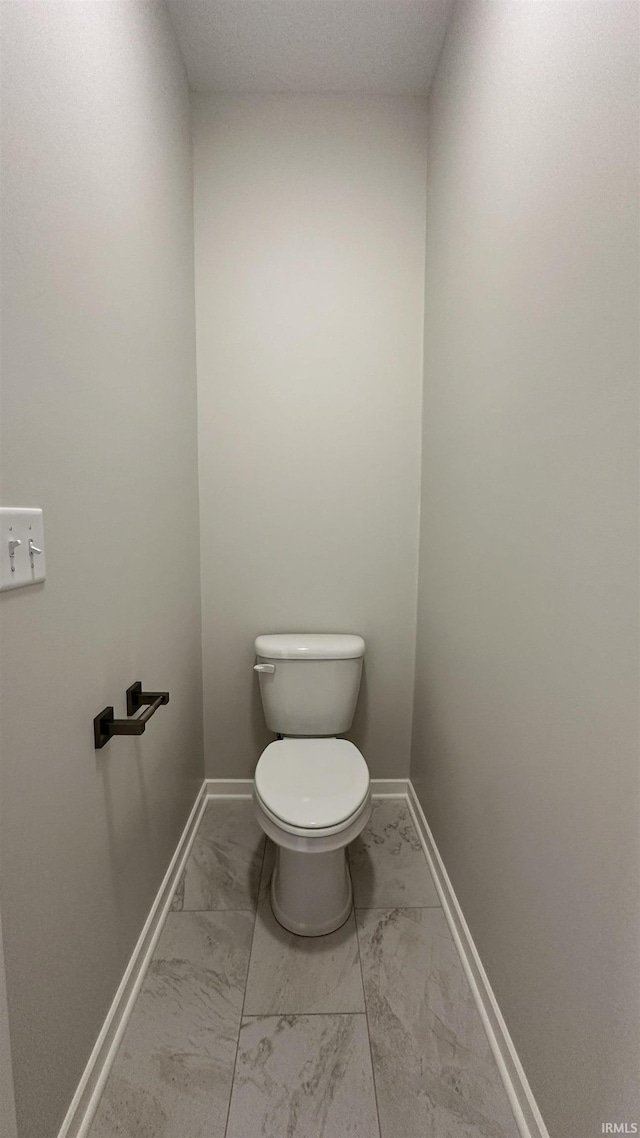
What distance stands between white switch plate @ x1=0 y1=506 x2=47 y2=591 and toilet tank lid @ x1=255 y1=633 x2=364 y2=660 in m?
0.94

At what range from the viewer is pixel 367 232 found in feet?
5.18

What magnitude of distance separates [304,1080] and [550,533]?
1.18 metres

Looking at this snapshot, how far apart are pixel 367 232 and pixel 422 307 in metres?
0.31

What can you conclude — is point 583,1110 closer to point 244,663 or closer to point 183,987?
point 183,987

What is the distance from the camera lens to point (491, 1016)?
1.00m

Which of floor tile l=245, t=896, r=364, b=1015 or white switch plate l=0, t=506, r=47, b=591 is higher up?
white switch plate l=0, t=506, r=47, b=591

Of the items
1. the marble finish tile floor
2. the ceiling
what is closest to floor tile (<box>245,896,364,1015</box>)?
the marble finish tile floor

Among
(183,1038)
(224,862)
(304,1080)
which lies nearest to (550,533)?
(304,1080)

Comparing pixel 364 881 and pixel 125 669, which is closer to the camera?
pixel 125 669

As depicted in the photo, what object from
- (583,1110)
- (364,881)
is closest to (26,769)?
(583,1110)

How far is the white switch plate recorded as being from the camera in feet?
2.06

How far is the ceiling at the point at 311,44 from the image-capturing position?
128 centimetres

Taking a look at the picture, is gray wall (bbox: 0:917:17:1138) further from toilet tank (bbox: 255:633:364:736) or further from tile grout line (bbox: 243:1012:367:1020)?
toilet tank (bbox: 255:633:364:736)

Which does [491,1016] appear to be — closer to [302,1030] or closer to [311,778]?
[302,1030]
